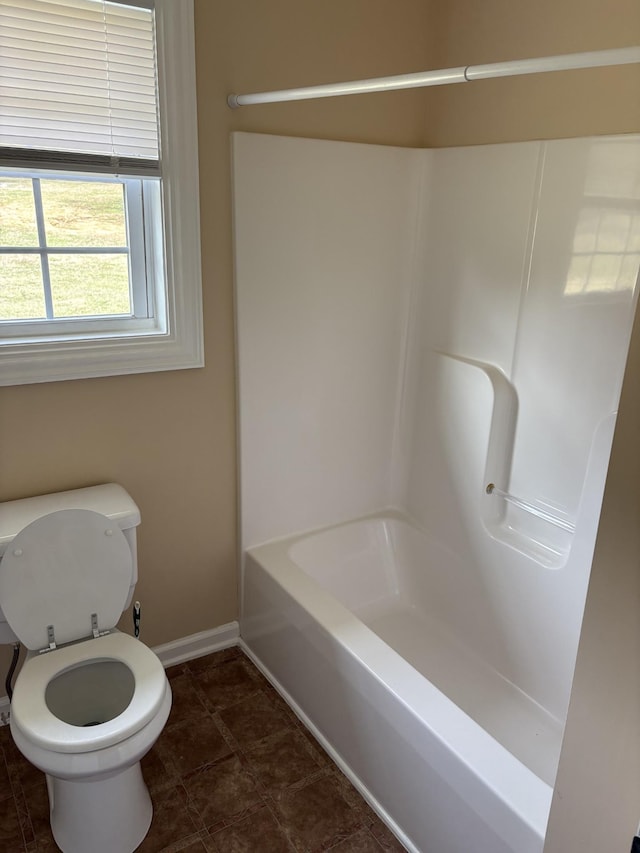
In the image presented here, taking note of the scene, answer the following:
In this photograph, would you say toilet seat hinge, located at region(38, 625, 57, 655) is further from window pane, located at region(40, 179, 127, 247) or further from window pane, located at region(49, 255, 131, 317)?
window pane, located at region(40, 179, 127, 247)

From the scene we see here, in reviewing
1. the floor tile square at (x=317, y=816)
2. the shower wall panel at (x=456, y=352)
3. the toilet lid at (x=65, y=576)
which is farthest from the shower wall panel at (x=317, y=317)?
the floor tile square at (x=317, y=816)

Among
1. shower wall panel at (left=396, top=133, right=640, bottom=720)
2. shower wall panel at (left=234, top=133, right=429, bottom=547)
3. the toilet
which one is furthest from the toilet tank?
shower wall panel at (left=396, top=133, right=640, bottom=720)

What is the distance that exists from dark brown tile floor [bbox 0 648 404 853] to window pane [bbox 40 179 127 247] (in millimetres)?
1578

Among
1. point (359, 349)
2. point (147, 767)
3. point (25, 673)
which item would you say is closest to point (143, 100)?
point (359, 349)

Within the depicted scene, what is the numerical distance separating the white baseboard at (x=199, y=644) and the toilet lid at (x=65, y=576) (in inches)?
21.0

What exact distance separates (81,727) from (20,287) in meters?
1.24

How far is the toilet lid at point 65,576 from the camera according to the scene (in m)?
1.81

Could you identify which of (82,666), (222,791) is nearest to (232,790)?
(222,791)

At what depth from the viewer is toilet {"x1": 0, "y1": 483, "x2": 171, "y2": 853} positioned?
1.59m

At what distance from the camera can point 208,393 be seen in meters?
2.25

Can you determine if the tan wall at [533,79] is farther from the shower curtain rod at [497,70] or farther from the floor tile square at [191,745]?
the floor tile square at [191,745]

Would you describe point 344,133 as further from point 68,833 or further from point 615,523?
point 68,833

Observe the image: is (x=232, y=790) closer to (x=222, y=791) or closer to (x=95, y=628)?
(x=222, y=791)

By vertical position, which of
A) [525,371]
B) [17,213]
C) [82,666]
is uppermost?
[17,213]
